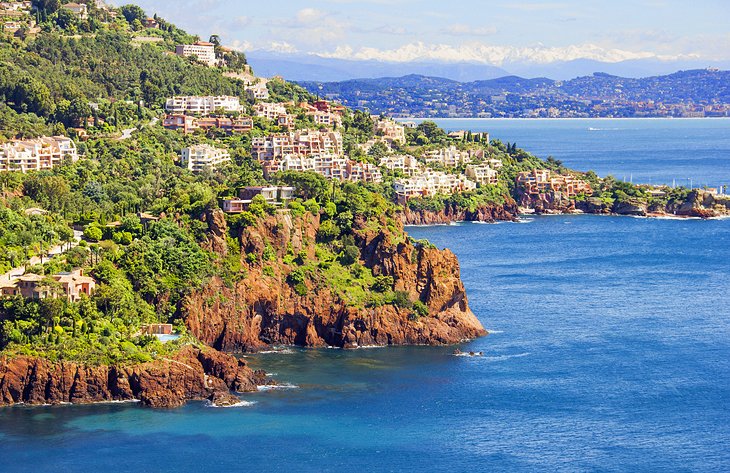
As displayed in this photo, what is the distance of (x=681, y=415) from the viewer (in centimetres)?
6238

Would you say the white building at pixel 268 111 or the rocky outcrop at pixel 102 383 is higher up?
the white building at pixel 268 111

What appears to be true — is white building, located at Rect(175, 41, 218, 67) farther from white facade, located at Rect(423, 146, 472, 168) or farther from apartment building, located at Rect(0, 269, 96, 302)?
apartment building, located at Rect(0, 269, 96, 302)

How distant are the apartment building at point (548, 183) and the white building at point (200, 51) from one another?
119 feet

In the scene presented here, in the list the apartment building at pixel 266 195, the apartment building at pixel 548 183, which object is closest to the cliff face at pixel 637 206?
the apartment building at pixel 548 183

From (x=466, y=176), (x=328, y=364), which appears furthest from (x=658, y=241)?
(x=328, y=364)

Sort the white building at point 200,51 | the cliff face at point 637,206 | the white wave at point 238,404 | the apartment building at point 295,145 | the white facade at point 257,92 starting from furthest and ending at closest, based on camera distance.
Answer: the white building at point 200,51, the white facade at point 257,92, the cliff face at point 637,206, the apartment building at point 295,145, the white wave at point 238,404

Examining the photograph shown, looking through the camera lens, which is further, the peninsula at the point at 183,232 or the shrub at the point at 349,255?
the shrub at the point at 349,255

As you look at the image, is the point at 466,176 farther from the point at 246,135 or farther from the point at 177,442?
the point at 177,442

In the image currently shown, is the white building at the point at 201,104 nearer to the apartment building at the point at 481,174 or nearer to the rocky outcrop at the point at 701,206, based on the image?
the apartment building at the point at 481,174

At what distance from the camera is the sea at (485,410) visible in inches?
2211

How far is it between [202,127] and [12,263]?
6249cm

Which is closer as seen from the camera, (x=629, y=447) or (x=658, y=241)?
(x=629, y=447)

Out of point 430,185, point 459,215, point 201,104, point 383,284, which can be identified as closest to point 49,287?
point 383,284

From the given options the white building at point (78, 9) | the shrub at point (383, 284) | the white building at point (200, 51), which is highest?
the white building at point (78, 9)
